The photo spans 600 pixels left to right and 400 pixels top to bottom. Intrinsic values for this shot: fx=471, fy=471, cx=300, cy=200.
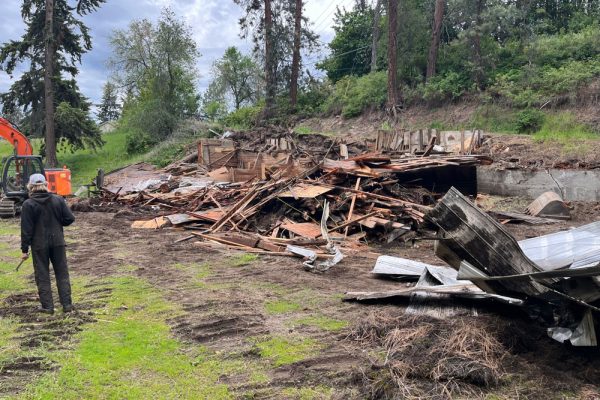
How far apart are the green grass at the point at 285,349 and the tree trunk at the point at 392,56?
874 inches

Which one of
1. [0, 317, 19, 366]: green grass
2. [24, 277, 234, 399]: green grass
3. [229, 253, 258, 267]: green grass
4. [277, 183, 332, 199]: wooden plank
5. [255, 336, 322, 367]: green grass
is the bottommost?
[229, 253, 258, 267]: green grass

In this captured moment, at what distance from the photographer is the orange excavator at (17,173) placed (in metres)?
14.8

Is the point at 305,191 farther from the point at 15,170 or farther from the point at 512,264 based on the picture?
the point at 15,170

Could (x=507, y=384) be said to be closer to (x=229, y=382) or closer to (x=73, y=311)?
(x=229, y=382)

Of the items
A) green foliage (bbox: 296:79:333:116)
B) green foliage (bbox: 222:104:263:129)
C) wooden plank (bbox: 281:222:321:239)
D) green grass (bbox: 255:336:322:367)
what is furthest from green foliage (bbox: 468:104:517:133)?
green grass (bbox: 255:336:322:367)

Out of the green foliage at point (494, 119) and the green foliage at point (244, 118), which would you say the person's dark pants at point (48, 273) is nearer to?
the green foliage at point (494, 119)

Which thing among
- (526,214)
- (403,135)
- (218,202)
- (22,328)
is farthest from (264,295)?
(403,135)

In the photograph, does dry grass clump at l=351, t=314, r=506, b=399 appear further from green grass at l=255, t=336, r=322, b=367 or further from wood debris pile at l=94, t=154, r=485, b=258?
wood debris pile at l=94, t=154, r=485, b=258

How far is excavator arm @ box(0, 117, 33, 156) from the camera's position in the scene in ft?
51.0

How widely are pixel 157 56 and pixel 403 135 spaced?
2557cm

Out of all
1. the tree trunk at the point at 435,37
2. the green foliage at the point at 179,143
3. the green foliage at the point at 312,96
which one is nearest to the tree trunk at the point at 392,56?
the tree trunk at the point at 435,37

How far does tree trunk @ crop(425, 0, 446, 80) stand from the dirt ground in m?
18.6

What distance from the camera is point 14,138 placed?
615 inches

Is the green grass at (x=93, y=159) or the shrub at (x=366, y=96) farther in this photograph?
the green grass at (x=93, y=159)
